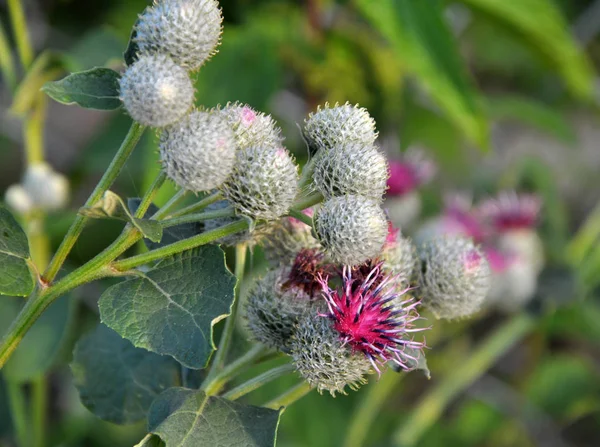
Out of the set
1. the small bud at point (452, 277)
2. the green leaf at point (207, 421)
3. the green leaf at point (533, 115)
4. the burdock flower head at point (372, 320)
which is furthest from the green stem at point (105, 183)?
the green leaf at point (533, 115)

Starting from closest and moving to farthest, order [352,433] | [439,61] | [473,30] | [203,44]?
1. [203,44]
2. [439,61]
3. [352,433]
4. [473,30]

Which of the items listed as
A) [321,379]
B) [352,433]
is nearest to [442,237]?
[321,379]

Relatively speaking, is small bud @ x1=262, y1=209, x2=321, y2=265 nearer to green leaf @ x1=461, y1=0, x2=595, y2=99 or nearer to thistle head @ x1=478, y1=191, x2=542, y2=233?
green leaf @ x1=461, y1=0, x2=595, y2=99

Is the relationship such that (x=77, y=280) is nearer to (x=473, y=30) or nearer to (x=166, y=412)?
(x=166, y=412)

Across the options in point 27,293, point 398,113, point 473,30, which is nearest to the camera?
point 27,293

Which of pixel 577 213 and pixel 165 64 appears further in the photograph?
pixel 577 213
